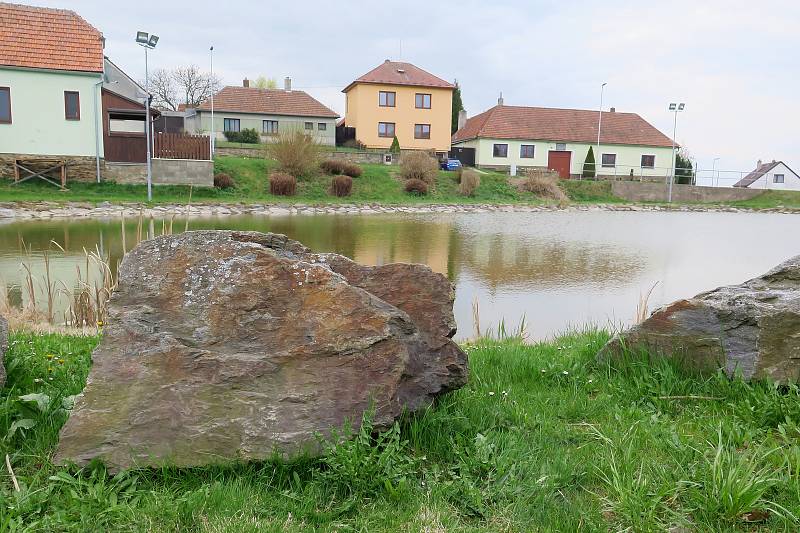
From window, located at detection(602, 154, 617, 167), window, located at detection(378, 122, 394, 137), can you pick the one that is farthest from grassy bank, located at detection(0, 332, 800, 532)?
window, located at detection(602, 154, 617, 167)

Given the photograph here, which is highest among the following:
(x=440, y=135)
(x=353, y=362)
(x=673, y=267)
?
(x=440, y=135)

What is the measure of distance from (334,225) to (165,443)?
2011cm

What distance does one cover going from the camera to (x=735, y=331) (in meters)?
4.13

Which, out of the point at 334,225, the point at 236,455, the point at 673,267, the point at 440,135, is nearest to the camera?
the point at 236,455

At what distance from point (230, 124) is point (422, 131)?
15403 mm

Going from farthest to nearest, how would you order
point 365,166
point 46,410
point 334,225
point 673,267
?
point 365,166 < point 334,225 < point 673,267 < point 46,410

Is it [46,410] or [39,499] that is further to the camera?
[46,410]

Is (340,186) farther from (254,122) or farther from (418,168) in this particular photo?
(254,122)

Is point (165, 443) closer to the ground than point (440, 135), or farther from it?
closer to the ground

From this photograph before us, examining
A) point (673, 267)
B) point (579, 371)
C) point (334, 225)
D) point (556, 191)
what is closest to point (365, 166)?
point (556, 191)

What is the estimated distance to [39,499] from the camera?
2.81 metres

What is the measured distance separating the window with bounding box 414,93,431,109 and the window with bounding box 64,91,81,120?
93.1 feet

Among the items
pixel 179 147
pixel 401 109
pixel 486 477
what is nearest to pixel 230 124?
pixel 401 109

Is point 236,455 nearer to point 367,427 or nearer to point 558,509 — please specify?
point 367,427
